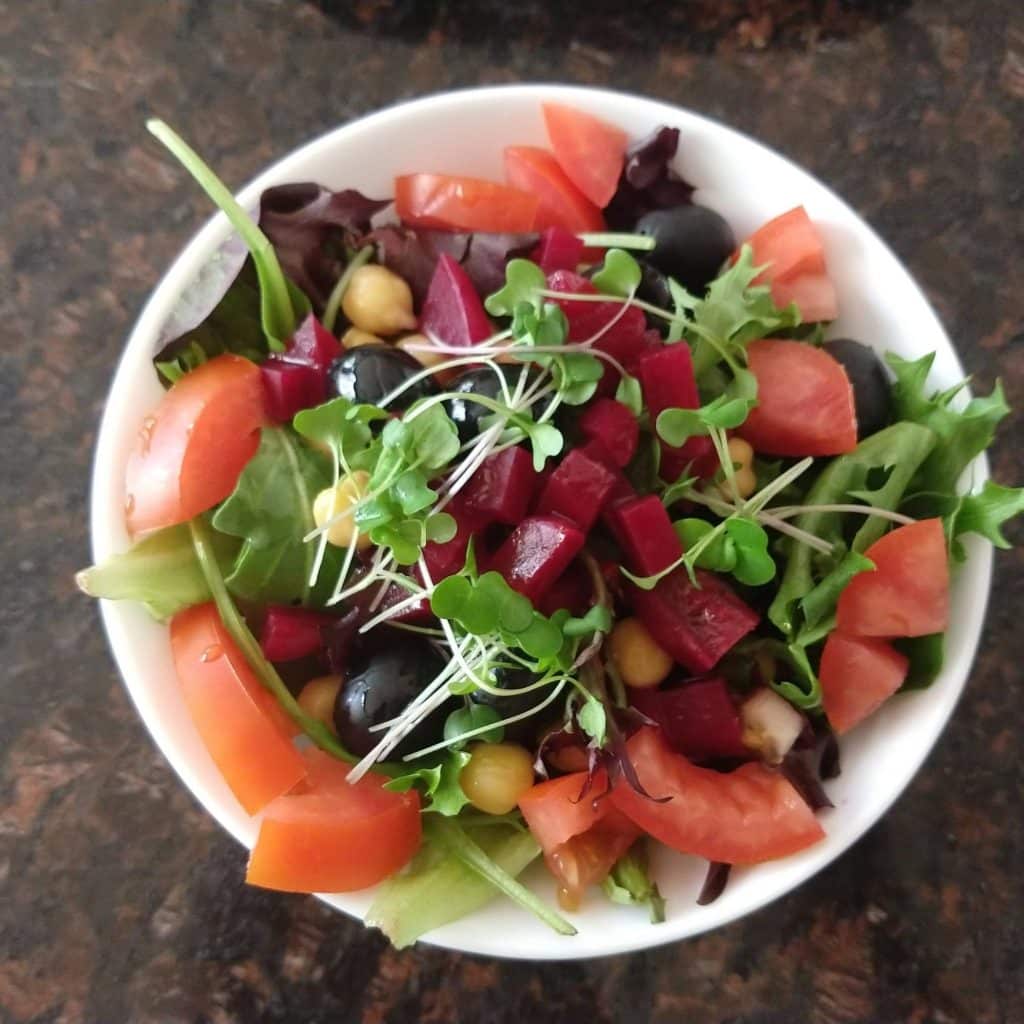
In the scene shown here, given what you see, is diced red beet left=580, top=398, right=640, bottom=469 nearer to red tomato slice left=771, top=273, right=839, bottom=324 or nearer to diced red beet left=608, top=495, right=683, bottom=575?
diced red beet left=608, top=495, right=683, bottom=575

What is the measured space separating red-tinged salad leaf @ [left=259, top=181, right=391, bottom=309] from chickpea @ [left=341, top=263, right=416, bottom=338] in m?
0.04

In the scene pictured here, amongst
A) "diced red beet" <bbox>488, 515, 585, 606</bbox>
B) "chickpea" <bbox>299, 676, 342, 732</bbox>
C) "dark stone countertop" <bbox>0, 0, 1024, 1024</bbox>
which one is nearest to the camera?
"diced red beet" <bbox>488, 515, 585, 606</bbox>

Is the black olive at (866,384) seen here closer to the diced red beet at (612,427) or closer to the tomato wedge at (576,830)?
the diced red beet at (612,427)

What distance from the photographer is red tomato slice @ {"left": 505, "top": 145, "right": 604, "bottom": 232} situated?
1040mm

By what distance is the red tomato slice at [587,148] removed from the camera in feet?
3.37

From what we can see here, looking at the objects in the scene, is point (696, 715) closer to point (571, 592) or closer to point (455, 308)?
point (571, 592)

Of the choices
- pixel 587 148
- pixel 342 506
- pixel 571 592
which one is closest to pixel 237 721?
pixel 342 506

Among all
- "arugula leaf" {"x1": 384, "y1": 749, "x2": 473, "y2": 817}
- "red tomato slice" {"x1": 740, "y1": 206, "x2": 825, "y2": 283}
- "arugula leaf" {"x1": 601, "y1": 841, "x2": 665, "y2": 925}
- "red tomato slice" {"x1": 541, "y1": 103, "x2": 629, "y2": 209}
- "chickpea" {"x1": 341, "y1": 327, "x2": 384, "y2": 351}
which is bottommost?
"arugula leaf" {"x1": 601, "y1": 841, "x2": 665, "y2": 925}

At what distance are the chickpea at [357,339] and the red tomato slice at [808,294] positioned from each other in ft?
1.25

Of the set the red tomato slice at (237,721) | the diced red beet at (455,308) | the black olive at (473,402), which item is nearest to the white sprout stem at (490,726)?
the red tomato slice at (237,721)

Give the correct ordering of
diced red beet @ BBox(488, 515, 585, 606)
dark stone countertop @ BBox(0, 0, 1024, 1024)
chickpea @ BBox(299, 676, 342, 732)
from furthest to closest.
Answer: dark stone countertop @ BBox(0, 0, 1024, 1024), chickpea @ BBox(299, 676, 342, 732), diced red beet @ BBox(488, 515, 585, 606)

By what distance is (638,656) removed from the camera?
0.94 meters

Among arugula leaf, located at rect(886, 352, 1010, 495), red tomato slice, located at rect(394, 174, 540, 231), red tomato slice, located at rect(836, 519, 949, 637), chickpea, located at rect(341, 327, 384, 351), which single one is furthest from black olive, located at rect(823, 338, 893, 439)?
chickpea, located at rect(341, 327, 384, 351)

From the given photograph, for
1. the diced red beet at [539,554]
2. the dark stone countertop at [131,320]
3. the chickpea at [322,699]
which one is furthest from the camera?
the dark stone countertop at [131,320]
